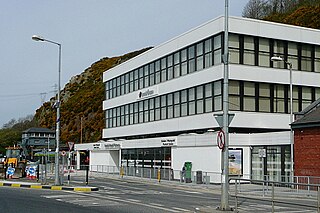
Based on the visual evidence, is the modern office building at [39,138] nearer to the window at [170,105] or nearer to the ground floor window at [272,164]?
the window at [170,105]

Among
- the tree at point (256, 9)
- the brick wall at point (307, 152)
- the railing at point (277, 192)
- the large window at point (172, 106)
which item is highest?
the tree at point (256, 9)

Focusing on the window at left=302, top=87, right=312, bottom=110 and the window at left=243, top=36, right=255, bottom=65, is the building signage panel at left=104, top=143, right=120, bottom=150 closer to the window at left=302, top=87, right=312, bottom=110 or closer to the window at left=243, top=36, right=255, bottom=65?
the window at left=243, top=36, right=255, bottom=65

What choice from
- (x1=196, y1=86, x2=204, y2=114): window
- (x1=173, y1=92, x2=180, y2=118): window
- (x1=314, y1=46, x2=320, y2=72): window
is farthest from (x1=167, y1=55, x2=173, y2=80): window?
(x1=314, y1=46, x2=320, y2=72): window

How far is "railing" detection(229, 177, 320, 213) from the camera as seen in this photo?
47.3 ft

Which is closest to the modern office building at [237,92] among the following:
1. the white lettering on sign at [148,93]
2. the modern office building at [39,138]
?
the white lettering on sign at [148,93]

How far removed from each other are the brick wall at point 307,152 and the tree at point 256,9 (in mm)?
70708

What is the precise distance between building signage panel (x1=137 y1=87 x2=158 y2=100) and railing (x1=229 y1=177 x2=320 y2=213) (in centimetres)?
3486

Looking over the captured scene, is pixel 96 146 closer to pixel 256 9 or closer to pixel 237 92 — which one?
pixel 237 92

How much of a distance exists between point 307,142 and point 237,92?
10.3 m

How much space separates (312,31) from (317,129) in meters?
16.9

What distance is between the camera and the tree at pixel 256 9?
101m

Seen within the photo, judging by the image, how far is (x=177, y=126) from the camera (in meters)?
48.3

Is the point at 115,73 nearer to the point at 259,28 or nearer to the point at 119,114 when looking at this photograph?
the point at 119,114

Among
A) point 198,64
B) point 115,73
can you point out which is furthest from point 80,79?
point 198,64
